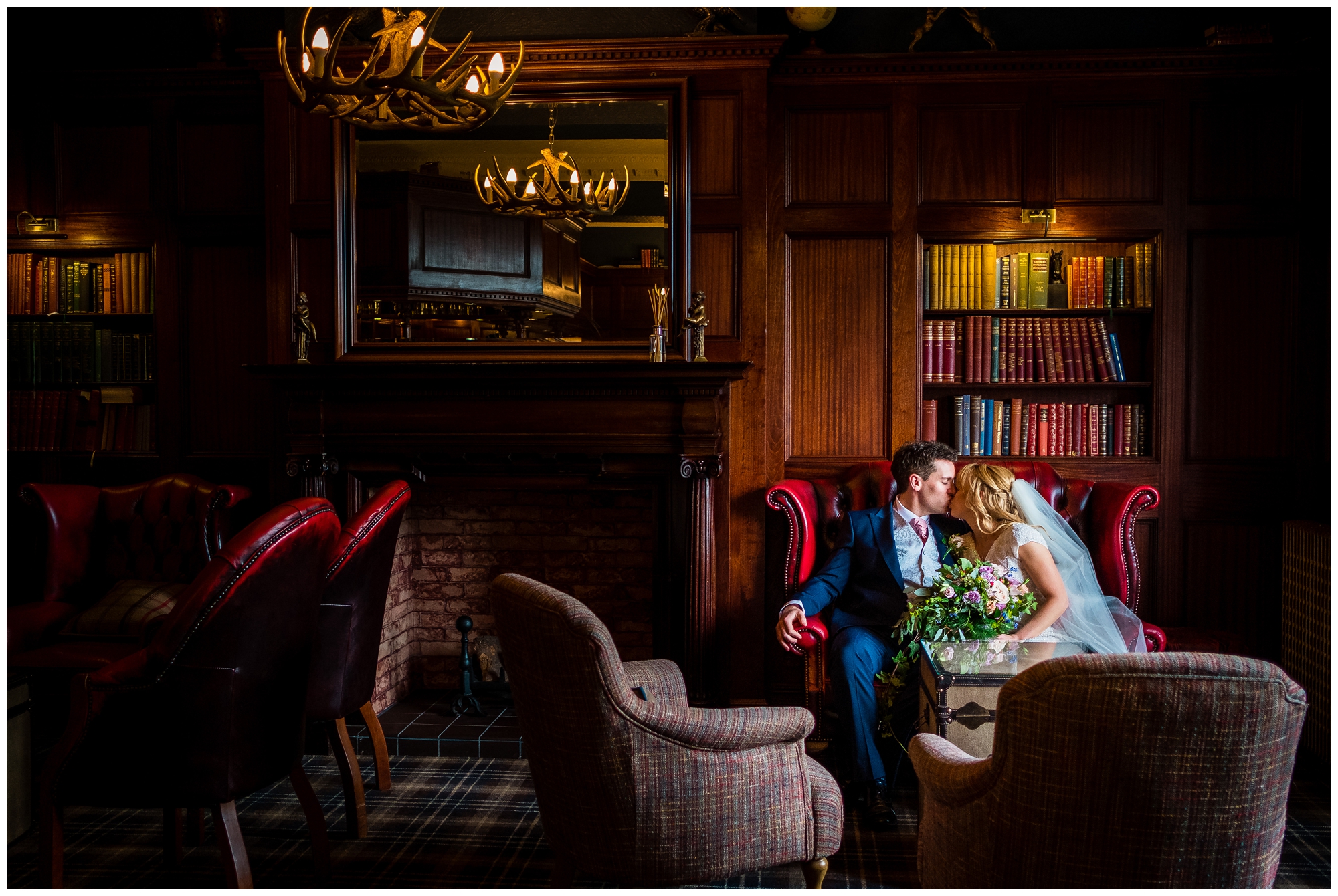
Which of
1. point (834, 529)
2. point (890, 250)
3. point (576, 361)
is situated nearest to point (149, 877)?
point (576, 361)

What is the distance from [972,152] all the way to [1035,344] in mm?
906

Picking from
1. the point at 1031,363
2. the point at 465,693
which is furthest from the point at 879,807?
the point at 1031,363

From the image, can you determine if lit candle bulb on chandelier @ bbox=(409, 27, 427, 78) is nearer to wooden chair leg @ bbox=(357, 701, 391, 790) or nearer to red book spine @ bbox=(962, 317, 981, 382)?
wooden chair leg @ bbox=(357, 701, 391, 790)

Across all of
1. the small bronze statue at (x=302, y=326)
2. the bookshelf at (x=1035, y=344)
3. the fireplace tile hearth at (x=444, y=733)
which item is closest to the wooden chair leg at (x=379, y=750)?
the fireplace tile hearth at (x=444, y=733)

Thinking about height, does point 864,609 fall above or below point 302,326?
below

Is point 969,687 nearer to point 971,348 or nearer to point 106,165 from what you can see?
point 971,348

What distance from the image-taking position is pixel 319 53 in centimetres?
251

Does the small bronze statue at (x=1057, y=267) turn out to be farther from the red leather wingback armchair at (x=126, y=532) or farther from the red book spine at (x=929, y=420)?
the red leather wingback armchair at (x=126, y=532)

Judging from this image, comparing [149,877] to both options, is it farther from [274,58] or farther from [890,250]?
[890,250]

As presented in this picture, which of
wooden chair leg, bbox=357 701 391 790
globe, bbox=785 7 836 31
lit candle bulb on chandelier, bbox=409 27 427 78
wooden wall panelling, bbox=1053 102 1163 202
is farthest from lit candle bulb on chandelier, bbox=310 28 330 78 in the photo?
wooden wall panelling, bbox=1053 102 1163 202

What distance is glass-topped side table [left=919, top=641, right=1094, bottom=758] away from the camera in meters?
2.58

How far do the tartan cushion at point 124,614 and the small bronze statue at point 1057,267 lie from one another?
3.93 metres

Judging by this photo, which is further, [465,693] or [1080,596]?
[465,693]

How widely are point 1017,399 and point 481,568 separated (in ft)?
8.61
